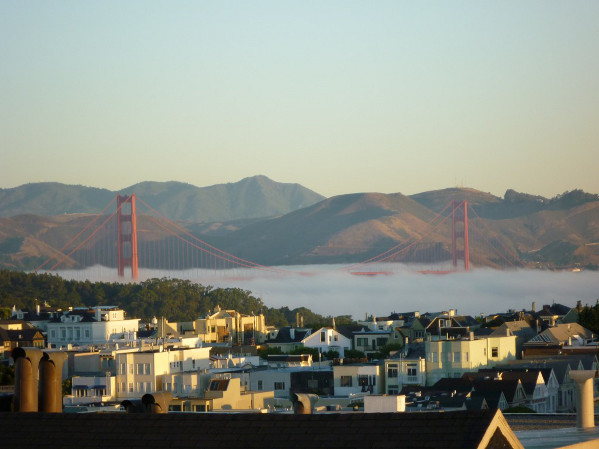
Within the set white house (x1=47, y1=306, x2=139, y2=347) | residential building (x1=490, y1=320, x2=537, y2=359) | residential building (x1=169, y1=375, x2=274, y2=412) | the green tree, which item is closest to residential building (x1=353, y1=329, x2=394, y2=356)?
residential building (x1=490, y1=320, x2=537, y2=359)

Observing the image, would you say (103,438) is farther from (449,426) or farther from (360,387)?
(360,387)

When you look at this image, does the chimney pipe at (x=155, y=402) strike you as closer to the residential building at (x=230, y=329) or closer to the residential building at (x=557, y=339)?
the residential building at (x=557, y=339)

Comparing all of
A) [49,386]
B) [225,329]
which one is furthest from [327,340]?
[49,386]

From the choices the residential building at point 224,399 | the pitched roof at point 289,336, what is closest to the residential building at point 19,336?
the pitched roof at point 289,336

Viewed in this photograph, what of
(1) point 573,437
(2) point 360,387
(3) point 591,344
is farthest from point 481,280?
(1) point 573,437

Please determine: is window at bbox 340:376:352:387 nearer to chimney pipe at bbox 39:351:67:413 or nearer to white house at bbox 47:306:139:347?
white house at bbox 47:306:139:347

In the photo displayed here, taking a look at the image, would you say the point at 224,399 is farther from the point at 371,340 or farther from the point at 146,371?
the point at 371,340
